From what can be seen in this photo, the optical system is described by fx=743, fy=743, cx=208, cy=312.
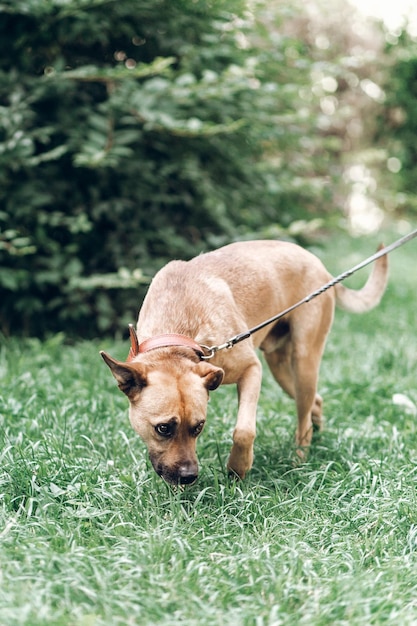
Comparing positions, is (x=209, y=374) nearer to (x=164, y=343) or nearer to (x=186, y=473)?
(x=164, y=343)

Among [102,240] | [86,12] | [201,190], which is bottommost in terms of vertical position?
[102,240]

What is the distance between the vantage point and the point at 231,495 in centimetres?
363

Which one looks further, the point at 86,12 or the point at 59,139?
the point at 59,139

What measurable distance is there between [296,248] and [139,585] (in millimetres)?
2543

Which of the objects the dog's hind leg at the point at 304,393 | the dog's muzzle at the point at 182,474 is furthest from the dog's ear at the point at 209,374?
the dog's hind leg at the point at 304,393

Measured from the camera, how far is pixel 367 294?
4.94m

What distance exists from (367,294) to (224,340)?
4.65 ft

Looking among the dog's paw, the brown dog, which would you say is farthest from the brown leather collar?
the dog's paw

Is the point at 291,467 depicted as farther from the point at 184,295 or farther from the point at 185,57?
the point at 185,57

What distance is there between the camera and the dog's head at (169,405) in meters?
3.39

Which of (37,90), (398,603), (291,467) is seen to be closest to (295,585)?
(398,603)

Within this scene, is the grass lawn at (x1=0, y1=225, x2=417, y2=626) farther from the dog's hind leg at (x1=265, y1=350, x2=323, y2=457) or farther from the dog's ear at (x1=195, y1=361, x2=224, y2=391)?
the dog's ear at (x1=195, y1=361, x2=224, y2=391)

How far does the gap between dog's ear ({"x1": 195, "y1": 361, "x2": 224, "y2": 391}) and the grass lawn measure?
51cm

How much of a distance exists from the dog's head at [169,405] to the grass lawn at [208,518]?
0.18 metres
